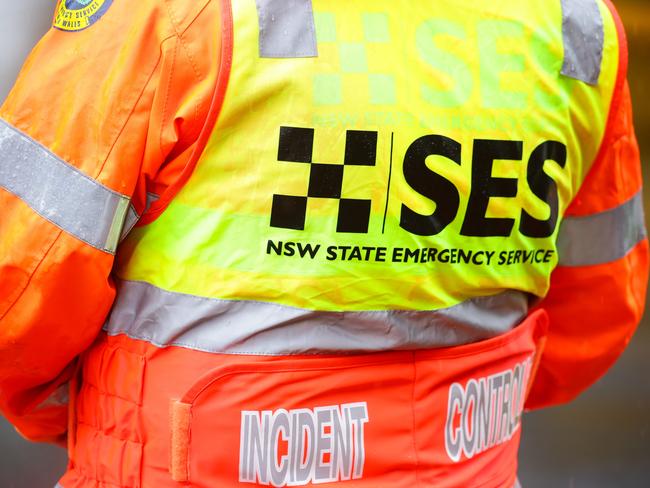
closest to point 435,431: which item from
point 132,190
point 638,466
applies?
point 132,190

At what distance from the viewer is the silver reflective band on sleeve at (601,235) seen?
151cm

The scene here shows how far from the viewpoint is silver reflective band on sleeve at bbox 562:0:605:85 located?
129cm

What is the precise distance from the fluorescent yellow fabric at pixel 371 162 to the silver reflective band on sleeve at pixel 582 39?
0.04 metres

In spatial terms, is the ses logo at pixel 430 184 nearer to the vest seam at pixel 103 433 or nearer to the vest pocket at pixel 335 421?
the vest pocket at pixel 335 421

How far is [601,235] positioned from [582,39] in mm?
353

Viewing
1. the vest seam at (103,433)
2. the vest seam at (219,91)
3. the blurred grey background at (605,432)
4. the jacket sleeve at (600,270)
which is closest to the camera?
the vest seam at (219,91)

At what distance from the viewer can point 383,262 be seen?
3.85 feet

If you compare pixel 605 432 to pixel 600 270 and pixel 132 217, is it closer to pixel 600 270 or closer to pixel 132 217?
pixel 600 270

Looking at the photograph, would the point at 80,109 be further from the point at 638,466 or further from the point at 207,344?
the point at 638,466

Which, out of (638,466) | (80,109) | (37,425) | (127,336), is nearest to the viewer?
(80,109)

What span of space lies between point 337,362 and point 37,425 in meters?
0.51

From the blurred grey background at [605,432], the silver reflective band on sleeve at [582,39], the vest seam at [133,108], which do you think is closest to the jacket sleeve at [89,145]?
the vest seam at [133,108]

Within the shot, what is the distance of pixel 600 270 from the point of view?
1.56 meters

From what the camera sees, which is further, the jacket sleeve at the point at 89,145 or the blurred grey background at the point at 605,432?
the blurred grey background at the point at 605,432
